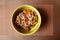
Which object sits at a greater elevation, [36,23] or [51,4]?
[51,4]

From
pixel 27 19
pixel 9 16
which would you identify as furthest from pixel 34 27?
pixel 9 16

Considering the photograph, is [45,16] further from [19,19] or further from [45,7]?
[19,19]

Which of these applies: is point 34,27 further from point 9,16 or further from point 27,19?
point 9,16

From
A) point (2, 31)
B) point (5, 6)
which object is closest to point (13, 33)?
point (2, 31)

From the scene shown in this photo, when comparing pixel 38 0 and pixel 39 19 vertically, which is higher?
pixel 38 0

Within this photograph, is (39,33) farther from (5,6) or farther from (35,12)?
(5,6)

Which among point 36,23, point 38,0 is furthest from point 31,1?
point 36,23
